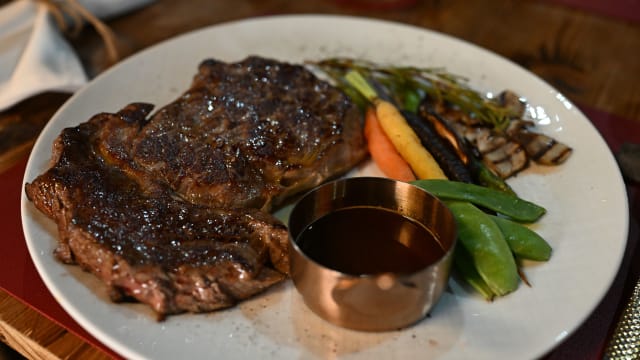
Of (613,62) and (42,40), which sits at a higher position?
(42,40)

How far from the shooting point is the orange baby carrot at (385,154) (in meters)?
3.57

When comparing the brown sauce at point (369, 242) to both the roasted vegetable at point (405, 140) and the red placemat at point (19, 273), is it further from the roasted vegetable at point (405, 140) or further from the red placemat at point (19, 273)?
the red placemat at point (19, 273)

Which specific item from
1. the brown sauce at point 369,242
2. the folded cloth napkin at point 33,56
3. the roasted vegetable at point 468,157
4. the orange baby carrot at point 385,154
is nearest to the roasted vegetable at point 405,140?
the orange baby carrot at point 385,154

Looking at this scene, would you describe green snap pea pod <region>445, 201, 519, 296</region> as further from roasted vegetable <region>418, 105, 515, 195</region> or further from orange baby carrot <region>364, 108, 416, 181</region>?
orange baby carrot <region>364, 108, 416, 181</region>

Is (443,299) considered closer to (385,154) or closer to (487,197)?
(487,197)

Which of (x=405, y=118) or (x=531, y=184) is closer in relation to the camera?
(x=531, y=184)

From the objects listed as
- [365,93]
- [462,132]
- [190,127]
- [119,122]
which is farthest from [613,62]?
[119,122]

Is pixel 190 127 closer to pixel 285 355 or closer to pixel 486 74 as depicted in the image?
pixel 285 355

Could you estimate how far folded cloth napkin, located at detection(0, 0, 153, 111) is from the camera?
4.18 meters

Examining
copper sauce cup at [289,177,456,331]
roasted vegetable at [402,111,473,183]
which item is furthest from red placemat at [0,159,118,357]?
A: roasted vegetable at [402,111,473,183]

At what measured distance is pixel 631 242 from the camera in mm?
3289

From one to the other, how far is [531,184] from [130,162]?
6.92 feet

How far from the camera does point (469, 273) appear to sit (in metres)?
2.87

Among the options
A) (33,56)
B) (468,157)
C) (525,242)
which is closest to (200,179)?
(468,157)
